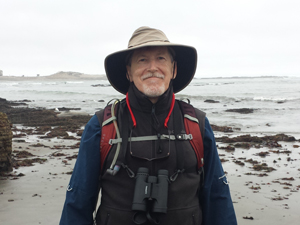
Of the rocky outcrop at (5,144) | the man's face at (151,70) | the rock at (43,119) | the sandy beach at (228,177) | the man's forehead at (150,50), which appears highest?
the man's forehead at (150,50)

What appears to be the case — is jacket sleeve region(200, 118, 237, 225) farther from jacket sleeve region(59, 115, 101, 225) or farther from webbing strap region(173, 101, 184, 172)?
jacket sleeve region(59, 115, 101, 225)

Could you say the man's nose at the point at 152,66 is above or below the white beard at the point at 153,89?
above

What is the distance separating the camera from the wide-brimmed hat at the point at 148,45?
2.29m

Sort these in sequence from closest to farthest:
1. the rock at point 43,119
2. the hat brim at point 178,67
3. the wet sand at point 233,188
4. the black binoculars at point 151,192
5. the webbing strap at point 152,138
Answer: the black binoculars at point 151,192 → the webbing strap at point 152,138 → the hat brim at point 178,67 → the wet sand at point 233,188 → the rock at point 43,119

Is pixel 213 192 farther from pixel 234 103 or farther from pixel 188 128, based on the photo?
pixel 234 103

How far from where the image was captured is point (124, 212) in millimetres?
2035

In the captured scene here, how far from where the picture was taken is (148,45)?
2.16m

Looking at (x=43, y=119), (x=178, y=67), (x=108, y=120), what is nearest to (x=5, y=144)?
(x=178, y=67)

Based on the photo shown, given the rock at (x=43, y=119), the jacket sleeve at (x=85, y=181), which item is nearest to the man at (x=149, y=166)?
the jacket sleeve at (x=85, y=181)

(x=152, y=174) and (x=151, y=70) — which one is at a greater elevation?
(x=151, y=70)

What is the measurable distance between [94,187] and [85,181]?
79mm

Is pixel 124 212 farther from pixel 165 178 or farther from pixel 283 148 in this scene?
pixel 283 148

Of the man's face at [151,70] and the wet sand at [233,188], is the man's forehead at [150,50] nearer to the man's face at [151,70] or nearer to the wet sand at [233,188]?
the man's face at [151,70]

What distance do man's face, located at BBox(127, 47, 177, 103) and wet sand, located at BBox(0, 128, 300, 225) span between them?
3.39 meters
